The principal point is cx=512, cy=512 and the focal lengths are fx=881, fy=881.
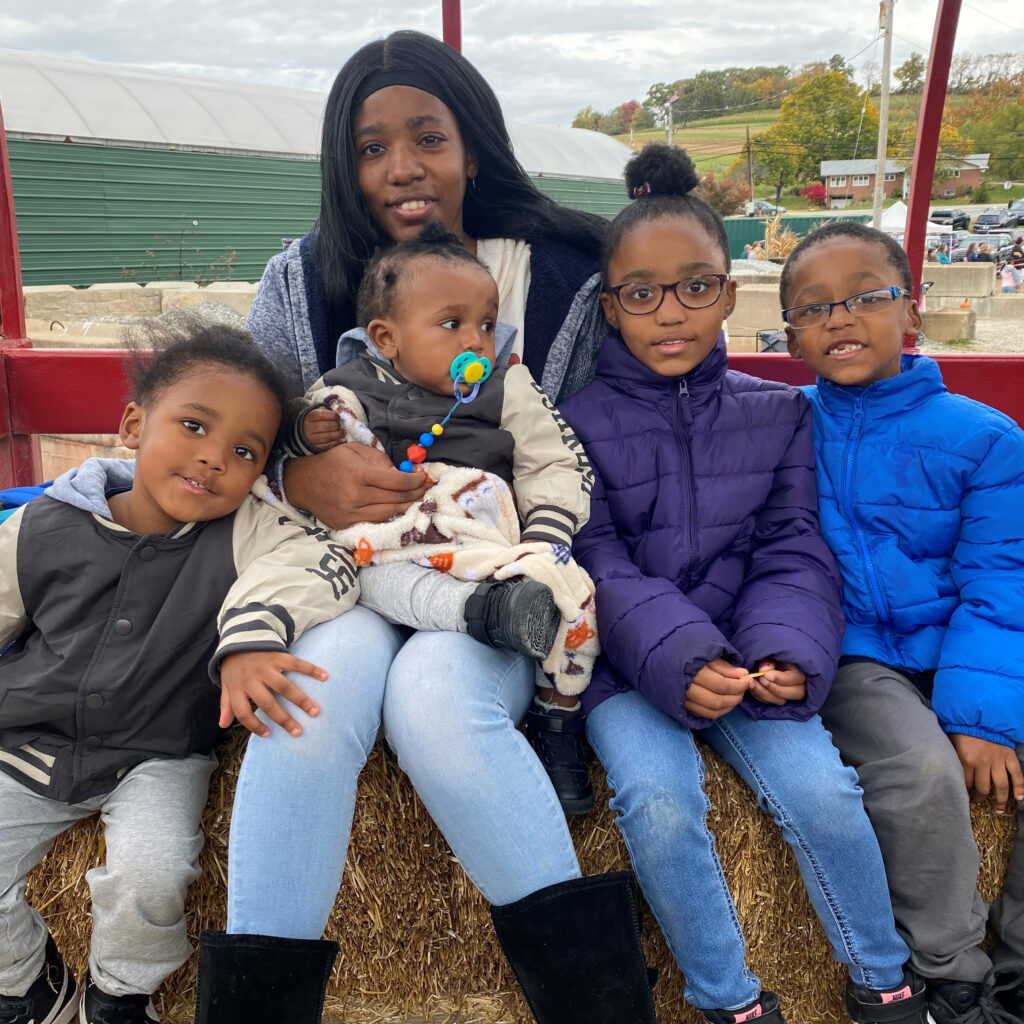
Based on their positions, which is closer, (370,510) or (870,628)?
(370,510)

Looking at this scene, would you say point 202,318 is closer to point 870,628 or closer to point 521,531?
point 521,531

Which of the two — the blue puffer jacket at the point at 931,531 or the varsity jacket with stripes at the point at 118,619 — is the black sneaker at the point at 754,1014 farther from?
the varsity jacket with stripes at the point at 118,619

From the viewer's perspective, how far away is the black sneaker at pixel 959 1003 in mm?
1555

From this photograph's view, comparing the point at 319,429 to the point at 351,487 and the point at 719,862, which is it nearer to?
the point at 351,487

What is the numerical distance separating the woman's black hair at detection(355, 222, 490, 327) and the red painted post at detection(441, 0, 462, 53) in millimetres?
789

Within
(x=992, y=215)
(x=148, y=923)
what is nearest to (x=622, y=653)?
(x=148, y=923)

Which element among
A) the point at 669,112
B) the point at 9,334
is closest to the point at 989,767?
the point at 9,334

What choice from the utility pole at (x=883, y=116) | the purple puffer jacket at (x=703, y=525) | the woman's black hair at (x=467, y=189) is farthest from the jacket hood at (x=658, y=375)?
the utility pole at (x=883, y=116)

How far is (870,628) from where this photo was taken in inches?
74.1

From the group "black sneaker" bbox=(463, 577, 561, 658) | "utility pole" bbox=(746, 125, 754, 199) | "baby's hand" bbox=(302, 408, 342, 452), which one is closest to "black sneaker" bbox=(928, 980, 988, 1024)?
"black sneaker" bbox=(463, 577, 561, 658)

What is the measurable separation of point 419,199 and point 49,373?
1.40 metres

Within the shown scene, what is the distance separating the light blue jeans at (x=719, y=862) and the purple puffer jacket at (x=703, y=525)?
10 centimetres

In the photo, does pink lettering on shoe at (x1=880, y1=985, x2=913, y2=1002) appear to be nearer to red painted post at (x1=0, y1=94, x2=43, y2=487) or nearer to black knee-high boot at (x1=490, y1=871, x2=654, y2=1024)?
black knee-high boot at (x1=490, y1=871, x2=654, y2=1024)

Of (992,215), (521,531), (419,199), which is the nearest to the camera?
(521,531)
